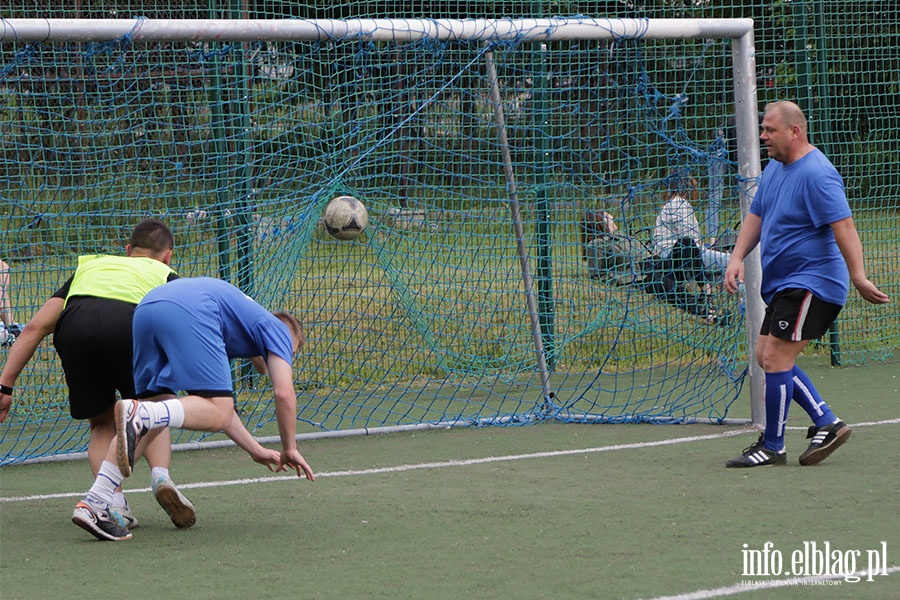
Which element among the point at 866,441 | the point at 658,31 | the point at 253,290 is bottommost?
the point at 866,441

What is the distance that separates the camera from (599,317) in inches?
381

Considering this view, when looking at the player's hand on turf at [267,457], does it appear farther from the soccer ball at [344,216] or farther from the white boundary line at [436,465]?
the soccer ball at [344,216]

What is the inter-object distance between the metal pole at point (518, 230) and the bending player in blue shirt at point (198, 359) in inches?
150

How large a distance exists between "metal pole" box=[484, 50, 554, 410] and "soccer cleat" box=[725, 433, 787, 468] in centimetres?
229

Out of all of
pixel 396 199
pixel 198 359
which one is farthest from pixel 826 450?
pixel 396 199

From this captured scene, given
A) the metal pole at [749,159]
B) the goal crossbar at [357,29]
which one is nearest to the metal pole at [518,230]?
the goal crossbar at [357,29]

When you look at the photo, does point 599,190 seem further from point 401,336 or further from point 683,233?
point 401,336

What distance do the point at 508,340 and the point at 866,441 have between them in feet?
10.3

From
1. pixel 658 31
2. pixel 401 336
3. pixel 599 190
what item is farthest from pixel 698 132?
pixel 401 336

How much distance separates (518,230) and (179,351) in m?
4.21

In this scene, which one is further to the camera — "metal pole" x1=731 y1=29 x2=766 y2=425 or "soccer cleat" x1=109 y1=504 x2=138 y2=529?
"metal pole" x1=731 y1=29 x2=766 y2=425

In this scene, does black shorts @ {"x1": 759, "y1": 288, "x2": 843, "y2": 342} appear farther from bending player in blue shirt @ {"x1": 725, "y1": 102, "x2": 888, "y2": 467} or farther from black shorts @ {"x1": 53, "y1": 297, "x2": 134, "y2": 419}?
black shorts @ {"x1": 53, "y1": 297, "x2": 134, "y2": 419}

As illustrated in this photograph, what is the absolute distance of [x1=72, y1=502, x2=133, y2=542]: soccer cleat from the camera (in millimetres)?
5477

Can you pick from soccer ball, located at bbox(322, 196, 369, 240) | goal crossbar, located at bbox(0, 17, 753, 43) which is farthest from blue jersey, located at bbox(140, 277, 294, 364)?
soccer ball, located at bbox(322, 196, 369, 240)
